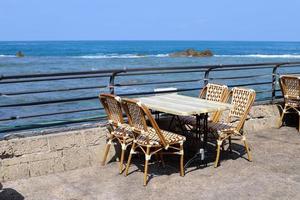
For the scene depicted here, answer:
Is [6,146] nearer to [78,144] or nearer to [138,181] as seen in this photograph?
[78,144]

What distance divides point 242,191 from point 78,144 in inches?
80.4

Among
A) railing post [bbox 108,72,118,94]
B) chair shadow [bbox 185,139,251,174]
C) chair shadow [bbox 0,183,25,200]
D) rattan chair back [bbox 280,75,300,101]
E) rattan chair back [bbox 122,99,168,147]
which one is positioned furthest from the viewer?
rattan chair back [bbox 280,75,300,101]

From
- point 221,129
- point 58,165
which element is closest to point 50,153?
point 58,165

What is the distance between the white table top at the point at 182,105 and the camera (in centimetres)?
491

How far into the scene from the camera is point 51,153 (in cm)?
525

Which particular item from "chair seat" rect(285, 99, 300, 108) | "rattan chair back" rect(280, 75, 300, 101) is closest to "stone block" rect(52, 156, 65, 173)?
"rattan chair back" rect(280, 75, 300, 101)

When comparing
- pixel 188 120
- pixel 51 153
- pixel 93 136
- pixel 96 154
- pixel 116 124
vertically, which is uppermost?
pixel 116 124

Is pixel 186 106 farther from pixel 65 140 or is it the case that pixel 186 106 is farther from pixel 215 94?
pixel 65 140

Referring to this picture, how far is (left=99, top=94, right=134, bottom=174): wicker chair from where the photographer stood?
5.14 m

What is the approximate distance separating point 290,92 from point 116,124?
132 inches

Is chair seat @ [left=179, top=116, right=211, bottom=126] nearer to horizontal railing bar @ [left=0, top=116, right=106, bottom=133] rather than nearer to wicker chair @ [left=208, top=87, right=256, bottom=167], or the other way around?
wicker chair @ [left=208, top=87, right=256, bottom=167]

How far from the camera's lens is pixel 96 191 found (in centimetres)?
463

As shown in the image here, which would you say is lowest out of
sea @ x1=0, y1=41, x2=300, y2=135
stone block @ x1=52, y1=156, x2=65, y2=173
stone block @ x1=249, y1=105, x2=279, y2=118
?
sea @ x1=0, y1=41, x2=300, y2=135

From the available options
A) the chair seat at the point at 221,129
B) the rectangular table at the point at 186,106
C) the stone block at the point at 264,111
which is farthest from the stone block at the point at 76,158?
the stone block at the point at 264,111
